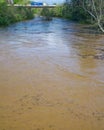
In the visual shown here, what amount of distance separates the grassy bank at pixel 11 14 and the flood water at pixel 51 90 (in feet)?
45.8

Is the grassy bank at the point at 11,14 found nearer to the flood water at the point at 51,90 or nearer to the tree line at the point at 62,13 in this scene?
the tree line at the point at 62,13

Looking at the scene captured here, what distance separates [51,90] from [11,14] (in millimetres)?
23857

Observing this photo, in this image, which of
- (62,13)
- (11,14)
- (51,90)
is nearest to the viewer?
(51,90)

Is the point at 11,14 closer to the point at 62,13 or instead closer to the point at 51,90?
the point at 62,13

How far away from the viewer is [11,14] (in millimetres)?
30594

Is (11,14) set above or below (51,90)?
above

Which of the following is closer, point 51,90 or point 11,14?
point 51,90

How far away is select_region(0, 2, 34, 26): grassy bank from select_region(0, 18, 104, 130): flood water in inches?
550

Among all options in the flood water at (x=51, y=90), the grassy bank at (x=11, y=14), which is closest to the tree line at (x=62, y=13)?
the grassy bank at (x=11, y=14)

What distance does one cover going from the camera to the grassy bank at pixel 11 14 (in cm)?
2697

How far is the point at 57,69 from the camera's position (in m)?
10.2

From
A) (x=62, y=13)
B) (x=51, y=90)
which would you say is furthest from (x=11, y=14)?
(x=51, y=90)

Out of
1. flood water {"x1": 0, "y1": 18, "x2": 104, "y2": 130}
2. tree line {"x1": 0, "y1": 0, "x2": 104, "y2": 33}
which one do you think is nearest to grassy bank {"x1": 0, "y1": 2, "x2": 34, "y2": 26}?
tree line {"x1": 0, "y1": 0, "x2": 104, "y2": 33}

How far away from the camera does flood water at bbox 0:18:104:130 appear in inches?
242
